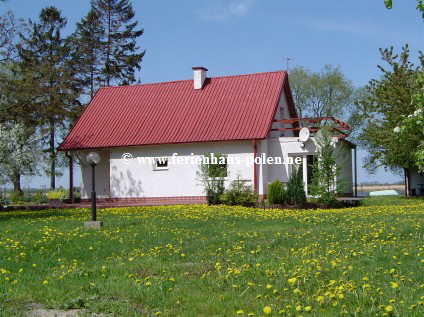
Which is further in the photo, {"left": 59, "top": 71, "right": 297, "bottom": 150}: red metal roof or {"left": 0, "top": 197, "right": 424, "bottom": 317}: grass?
{"left": 59, "top": 71, "right": 297, "bottom": 150}: red metal roof

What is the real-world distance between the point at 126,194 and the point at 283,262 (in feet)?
74.9

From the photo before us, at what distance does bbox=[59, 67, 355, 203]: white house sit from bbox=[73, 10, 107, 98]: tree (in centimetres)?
1536

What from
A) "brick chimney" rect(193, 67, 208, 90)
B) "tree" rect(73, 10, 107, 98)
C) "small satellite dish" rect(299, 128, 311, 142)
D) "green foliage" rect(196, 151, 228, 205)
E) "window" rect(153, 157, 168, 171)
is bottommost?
"green foliage" rect(196, 151, 228, 205)

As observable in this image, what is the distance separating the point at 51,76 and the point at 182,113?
13.6m

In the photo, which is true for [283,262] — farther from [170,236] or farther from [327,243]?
[170,236]

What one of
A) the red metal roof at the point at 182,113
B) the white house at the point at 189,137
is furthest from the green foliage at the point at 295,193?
the red metal roof at the point at 182,113

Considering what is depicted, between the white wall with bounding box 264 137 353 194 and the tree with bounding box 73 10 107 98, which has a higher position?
the tree with bounding box 73 10 107 98

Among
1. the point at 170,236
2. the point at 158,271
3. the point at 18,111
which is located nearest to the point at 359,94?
the point at 18,111

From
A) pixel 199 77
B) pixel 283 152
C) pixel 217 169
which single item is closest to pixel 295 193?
pixel 217 169

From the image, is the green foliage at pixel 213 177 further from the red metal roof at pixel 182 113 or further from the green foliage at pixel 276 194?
the red metal roof at pixel 182 113

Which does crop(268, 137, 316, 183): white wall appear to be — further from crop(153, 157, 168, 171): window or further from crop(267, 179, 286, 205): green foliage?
crop(153, 157, 168, 171): window

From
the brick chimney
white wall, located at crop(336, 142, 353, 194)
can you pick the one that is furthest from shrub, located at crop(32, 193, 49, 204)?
white wall, located at crop(336, 142, 353, 194)

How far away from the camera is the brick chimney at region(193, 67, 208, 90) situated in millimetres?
32469

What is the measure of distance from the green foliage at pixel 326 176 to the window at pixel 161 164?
8544 mm
